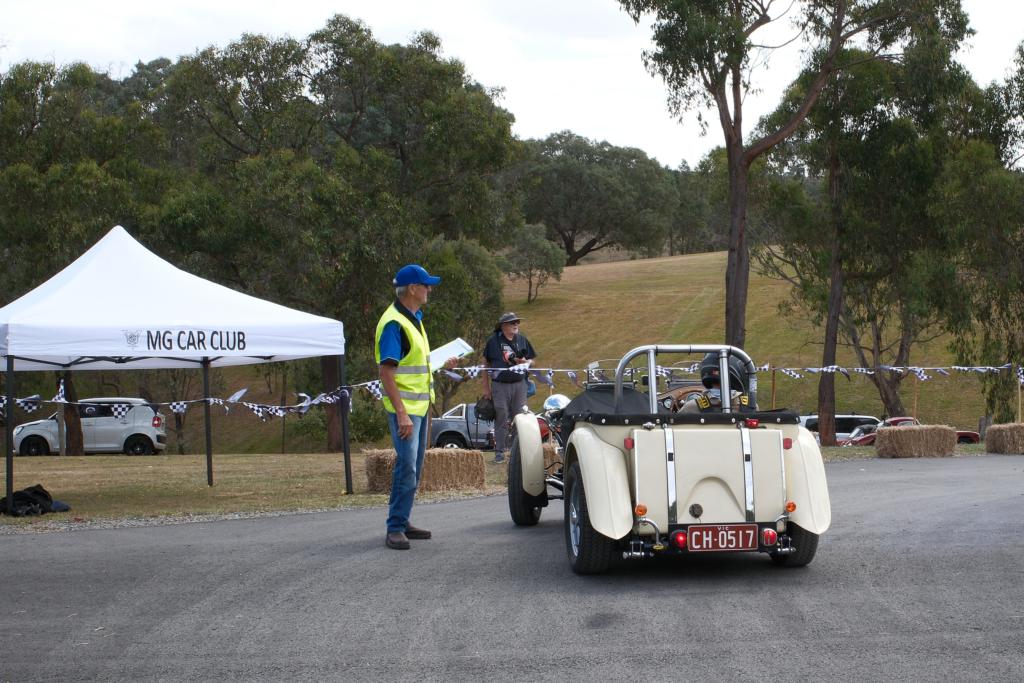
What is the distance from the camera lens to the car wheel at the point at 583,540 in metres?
6.92

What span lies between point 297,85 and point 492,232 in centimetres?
697

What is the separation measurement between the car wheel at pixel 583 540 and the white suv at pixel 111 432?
30.1m

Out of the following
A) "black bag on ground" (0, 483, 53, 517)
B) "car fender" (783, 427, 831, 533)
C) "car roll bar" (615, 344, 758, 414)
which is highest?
"car roll bar" (615, 344, 758, 414)

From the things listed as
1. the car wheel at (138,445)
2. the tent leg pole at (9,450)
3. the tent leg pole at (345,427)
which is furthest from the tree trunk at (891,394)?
the tent leg pole at (9,450)

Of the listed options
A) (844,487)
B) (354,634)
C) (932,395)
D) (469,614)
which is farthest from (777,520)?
(932,395)

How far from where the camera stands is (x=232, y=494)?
534 inches

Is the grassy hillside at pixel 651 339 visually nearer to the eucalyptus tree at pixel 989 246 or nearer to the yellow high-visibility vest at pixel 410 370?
the eucalyptus tree at pixel 989 246

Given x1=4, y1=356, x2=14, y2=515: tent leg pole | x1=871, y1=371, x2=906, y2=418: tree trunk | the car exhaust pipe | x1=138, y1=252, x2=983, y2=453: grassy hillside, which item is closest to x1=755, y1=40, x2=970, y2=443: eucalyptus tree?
x1=138, y1=252, x2=983, y2=453: grassy hillside

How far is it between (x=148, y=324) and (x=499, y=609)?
288 inches

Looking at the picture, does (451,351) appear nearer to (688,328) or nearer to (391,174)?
(391,174)

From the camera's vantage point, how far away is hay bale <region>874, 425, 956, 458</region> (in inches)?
752

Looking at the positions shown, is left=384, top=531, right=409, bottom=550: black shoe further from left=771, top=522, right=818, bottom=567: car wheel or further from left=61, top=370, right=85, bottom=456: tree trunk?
left=61, top=370, right=85, bottom=456: tree trunk

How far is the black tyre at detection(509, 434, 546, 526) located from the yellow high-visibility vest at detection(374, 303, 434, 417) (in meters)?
1.08

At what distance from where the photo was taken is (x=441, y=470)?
13.0 m
